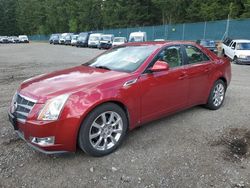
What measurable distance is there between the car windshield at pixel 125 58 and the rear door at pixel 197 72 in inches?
34.5

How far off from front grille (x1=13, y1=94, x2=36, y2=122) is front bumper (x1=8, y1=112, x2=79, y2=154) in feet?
0.32

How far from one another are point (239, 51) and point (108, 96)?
15.1 meters

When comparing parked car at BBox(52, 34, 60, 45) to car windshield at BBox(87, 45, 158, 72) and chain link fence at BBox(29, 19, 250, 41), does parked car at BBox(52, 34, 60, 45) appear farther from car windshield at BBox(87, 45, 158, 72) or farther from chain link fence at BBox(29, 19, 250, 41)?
car windshield at BBox(87, 45, 158, 72)

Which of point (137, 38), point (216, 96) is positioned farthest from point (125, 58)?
point (137, 38)

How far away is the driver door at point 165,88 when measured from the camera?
14.1ft

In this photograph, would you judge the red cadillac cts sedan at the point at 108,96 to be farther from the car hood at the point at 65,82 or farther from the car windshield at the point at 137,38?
the car windshield at the point at 137,38

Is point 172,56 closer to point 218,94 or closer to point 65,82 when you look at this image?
point 218,94

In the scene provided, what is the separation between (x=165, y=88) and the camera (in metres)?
4.56

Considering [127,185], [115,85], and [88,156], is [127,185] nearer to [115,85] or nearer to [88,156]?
[88,156]

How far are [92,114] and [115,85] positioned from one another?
0.56 m

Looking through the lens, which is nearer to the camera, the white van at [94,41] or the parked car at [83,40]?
the white van at [94,41]

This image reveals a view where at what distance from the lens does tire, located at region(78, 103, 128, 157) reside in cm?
363

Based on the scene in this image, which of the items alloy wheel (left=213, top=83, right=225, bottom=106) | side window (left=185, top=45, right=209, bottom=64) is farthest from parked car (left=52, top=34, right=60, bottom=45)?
side window (left=185, top=45, right=209, bottom=64)

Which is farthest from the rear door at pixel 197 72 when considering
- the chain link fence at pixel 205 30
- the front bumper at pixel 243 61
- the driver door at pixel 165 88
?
the chain link fence at pixel 205 30
